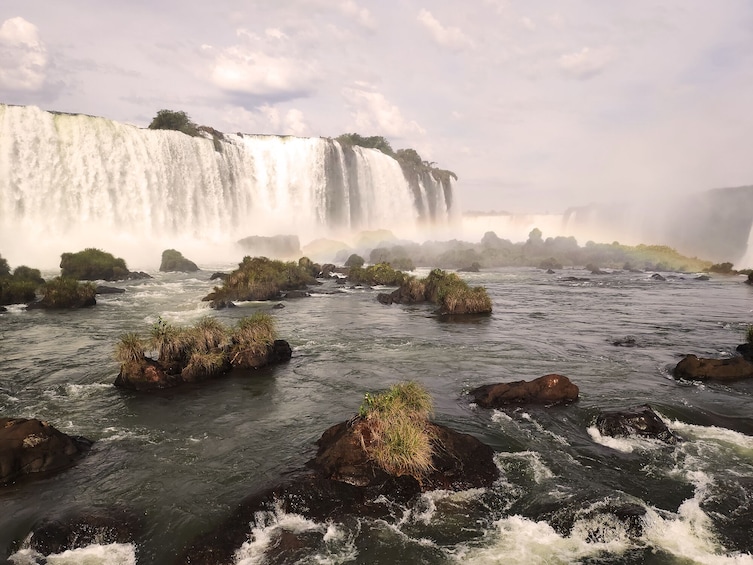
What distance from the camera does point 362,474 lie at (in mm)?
8922

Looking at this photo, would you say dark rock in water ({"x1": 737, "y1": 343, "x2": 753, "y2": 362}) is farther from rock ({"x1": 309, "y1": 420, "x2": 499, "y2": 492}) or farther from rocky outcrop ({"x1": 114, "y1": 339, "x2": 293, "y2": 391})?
rocky outcrop ({"x1": 114, "y1": 339, "x2": 293, "y2": 391})

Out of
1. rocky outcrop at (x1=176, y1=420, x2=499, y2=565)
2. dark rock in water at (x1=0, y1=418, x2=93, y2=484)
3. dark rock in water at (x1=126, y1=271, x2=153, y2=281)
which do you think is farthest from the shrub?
dark rock in water at (x1=126, y1=271, x2=153, y2=281)

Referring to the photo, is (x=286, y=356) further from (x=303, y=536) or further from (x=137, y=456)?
(x=303, y=536)

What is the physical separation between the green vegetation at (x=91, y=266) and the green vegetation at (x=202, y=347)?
28.1m

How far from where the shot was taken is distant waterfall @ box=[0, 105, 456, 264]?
48.3 m

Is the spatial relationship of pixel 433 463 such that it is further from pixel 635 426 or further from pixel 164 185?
pixel 164 185

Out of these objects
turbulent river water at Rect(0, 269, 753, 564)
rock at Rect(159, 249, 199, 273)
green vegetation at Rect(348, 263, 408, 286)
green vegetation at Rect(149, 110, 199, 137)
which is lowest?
turbulent river water at Rect(0, 269, 753, 564)

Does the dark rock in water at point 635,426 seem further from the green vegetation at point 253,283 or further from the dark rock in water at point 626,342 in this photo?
the green vegetation at point 253,283

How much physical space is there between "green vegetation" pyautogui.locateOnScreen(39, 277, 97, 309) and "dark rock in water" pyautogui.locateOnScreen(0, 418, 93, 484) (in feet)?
68.7

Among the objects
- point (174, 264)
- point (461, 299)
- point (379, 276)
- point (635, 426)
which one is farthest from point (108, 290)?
point (635, 426)

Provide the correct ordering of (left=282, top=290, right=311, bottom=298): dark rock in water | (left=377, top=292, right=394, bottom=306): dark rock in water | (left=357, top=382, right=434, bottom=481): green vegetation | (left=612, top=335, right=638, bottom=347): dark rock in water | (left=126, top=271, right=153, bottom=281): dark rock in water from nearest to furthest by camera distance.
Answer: (left=357, top=382, right=434, bottom=481): green vegetation → (left=612, top=335, right=638, bottom=347): dark rock in water → (left=377, top=292, right=394, bottom=306): dark rock in water → (left=282, top=290, right=311, bottom=298): dark rock in water → (left=126, top=271, right=153, bottom=281): dark rock in water

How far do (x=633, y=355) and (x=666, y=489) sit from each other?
10882 millimetres

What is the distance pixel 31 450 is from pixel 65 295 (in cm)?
2192

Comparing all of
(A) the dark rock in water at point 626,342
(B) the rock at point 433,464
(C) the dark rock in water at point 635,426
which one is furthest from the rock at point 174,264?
(C) the dark rock in water at point 635,426
